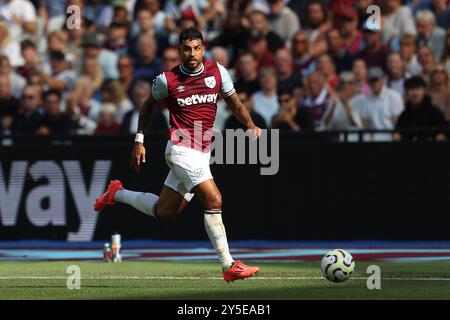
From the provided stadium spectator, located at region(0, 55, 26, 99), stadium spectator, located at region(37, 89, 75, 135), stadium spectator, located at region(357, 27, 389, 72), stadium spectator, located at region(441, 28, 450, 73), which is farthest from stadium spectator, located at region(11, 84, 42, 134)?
stadium spectator, located at region(441, 28, 450, 73)

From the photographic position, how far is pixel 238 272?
12102mm

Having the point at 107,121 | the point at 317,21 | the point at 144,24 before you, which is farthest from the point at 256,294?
the point at 144,24

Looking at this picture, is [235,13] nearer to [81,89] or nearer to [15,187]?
[81,89]

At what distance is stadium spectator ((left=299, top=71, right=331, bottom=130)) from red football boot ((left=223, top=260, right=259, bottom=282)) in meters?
7.33

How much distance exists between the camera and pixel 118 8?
22.8m

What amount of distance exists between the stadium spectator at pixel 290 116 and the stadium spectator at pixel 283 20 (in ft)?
7.98

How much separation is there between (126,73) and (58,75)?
1.48 m

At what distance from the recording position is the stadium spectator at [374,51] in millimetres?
19625

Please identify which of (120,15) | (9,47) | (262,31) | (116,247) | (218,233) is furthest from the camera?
(9,47)

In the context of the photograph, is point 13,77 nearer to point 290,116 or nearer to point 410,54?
point 290,116

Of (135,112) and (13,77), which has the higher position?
(13,77)

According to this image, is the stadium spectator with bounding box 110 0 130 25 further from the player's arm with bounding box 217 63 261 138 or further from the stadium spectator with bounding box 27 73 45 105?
the player's arm with bounding box 217 63 261 138
